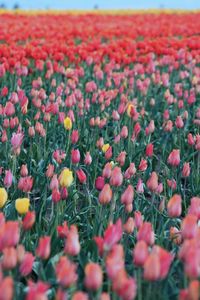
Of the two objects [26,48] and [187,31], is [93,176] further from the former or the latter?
[187,31]

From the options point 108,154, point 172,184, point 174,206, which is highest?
point 174,206

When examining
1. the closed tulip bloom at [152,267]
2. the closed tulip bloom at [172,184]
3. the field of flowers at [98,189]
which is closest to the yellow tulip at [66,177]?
the field of flowers at [98,189]

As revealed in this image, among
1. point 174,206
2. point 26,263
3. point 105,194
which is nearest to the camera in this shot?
point 26,263

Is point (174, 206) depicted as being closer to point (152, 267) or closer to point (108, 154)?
point (152, 267)

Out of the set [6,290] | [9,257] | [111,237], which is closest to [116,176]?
[111,237]

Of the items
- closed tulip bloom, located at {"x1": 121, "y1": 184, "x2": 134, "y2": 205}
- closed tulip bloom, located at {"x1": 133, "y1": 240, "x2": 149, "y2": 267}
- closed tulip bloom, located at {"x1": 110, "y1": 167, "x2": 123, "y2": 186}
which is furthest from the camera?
closed tulip bloom, located at {"x1": 110, "y1": 167, "x2": 123, "y2": 186}

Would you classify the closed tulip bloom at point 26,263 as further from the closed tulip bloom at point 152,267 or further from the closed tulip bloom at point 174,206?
the closed tulip bloom at point 174,206

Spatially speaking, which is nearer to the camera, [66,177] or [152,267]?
[152,267]

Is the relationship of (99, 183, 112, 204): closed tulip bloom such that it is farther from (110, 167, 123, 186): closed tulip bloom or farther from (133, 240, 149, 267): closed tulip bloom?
(133, 240, 149, 267): closed tulip bloom

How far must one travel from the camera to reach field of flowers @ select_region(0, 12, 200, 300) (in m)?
2.13

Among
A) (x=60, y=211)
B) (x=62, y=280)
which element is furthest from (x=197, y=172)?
(x=62, y=280)

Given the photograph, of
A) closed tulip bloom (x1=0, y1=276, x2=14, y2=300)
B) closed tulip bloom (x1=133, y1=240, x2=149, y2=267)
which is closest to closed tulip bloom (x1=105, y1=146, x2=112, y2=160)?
closed tulip bloom (x1=133, y1=240, x2=149, y2=267)

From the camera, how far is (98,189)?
3301 mm

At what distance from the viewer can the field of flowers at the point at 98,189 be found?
2.13m
